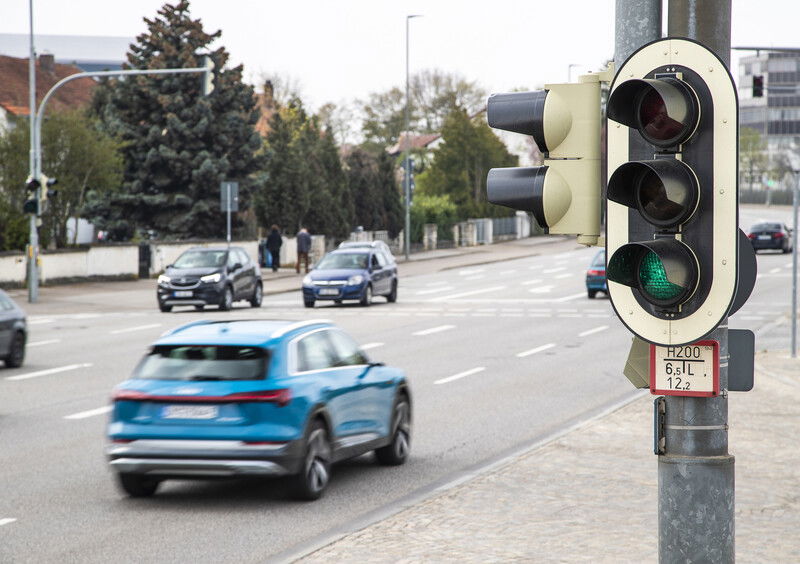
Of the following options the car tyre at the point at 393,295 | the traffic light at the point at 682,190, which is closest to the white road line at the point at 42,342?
the car tyre at the point at 393,295

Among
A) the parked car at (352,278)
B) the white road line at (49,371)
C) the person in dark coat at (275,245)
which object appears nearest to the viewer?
the white road line at (49,371)

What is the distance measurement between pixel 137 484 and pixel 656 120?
7.48 meters

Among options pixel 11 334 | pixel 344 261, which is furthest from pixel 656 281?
pixel 344 261

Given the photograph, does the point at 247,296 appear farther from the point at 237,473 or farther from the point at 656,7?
the point at 656,7

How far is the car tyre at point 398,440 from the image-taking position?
12.8m

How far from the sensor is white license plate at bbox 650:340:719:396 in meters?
4.79

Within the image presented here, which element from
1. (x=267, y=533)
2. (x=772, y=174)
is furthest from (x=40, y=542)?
(x=772, y=174)

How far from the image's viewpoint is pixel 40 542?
9.45 meters

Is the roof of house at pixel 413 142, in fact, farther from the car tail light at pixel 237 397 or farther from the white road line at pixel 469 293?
the car tail light at pixel 237 397

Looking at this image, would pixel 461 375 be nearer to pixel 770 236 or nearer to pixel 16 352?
pixel 16 352

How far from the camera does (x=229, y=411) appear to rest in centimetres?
1066

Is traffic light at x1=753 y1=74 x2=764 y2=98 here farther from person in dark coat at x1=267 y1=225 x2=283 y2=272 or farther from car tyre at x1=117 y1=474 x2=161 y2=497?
car tyre at x1=117 y1=474 x2=161 y2=497

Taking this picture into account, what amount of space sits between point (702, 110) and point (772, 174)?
158m

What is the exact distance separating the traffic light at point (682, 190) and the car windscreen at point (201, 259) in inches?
1220
